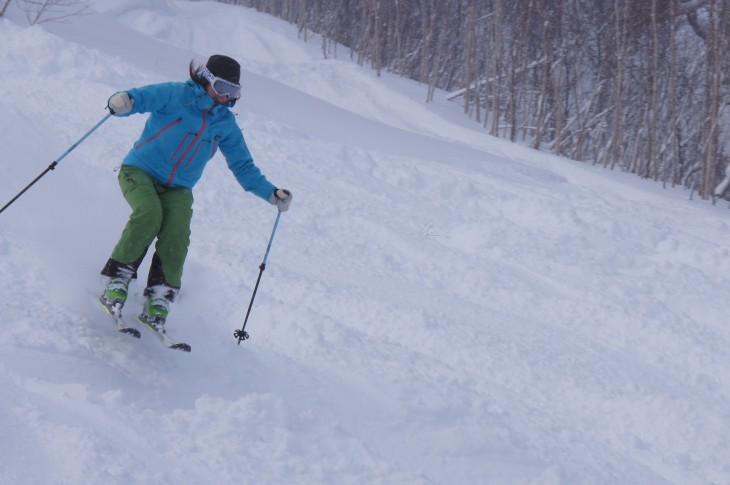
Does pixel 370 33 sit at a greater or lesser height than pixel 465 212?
greater

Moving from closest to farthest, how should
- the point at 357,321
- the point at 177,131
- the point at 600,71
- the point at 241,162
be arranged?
1. the point at 177,131
2. the point at 241,162
3. the point at 357,321
4. the point at 600,71

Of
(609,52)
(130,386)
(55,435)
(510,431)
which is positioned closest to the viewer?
(55,435)

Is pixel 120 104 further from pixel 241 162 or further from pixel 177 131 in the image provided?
pixel 241 162

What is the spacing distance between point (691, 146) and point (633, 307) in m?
15.0

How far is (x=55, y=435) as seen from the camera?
2.98 metres

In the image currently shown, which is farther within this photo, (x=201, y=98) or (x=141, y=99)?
(x=201, y=98)

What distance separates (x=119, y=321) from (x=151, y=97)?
1.19 metres

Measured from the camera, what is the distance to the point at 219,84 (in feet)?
13.9

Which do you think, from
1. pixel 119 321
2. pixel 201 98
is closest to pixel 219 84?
pixel 201 98

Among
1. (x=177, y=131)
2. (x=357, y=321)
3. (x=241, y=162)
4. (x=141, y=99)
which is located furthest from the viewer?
(x=357, y=321)

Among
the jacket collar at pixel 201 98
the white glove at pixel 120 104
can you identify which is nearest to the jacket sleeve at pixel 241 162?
the jacket collar at pixel 201 98

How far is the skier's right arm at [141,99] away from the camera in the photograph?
4043mm

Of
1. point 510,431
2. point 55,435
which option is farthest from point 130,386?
point 510,431

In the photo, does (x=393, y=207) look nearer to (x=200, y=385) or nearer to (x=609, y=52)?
(x=200, y=385)
